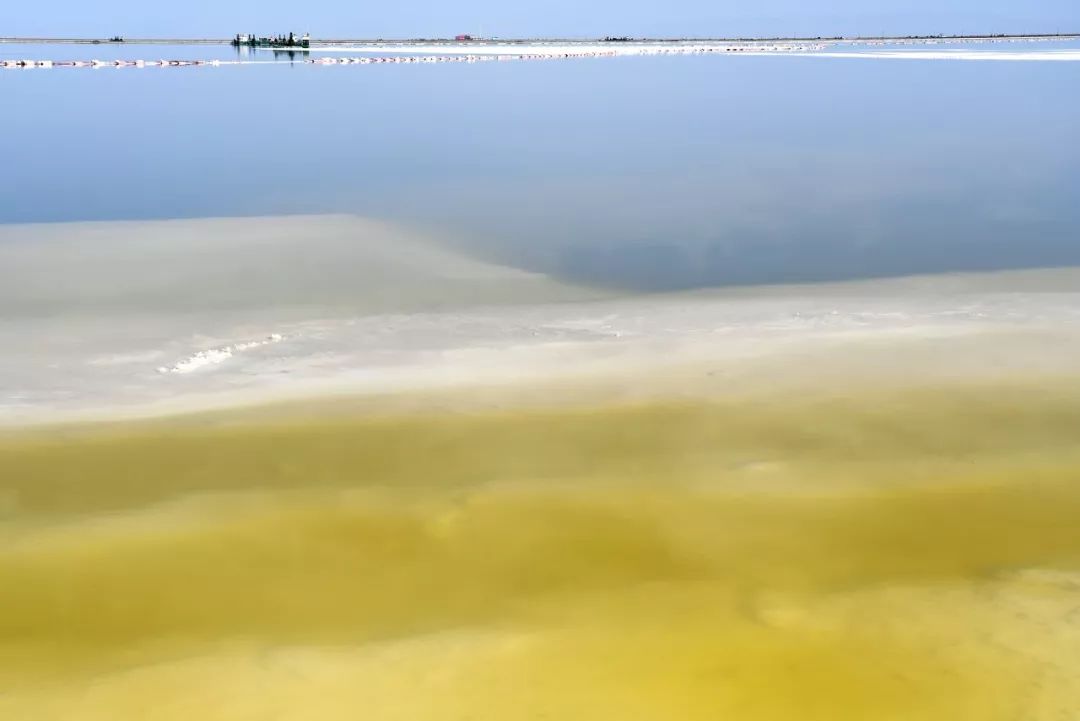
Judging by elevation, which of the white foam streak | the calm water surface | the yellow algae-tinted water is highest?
the calm water surface

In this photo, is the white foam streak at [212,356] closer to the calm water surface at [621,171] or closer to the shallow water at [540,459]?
the shallow water at [540,459]

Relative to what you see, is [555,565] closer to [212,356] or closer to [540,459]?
[540,459]

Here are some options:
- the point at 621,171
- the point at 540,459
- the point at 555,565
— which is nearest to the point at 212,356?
the point at 540,459

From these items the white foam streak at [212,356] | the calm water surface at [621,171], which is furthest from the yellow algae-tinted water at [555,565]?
the calm water surface at [621,171]

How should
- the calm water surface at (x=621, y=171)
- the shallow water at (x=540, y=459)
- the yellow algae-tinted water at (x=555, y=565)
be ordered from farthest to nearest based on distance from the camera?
1. the calm water surface at (x=621, y=171)
2. the shallow water at (x=540, y=459)
3. the yellow algae-tinted water at (x=555, y=565)

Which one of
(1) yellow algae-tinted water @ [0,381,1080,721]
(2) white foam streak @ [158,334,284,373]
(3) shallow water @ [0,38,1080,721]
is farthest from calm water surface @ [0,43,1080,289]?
(1) yellow algae-tinted water @ [0,381,1080,721]

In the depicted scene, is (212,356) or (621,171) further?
(621,171)

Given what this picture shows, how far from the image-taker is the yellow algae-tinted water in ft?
11.1

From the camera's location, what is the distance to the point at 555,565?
4156 mm

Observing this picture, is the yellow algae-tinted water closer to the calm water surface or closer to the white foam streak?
the white foam streak

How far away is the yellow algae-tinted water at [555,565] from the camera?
11.1ft

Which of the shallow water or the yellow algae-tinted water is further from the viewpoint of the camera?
the shallow water

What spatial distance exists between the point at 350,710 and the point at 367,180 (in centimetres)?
1163

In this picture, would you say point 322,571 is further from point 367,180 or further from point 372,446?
point 367,180
